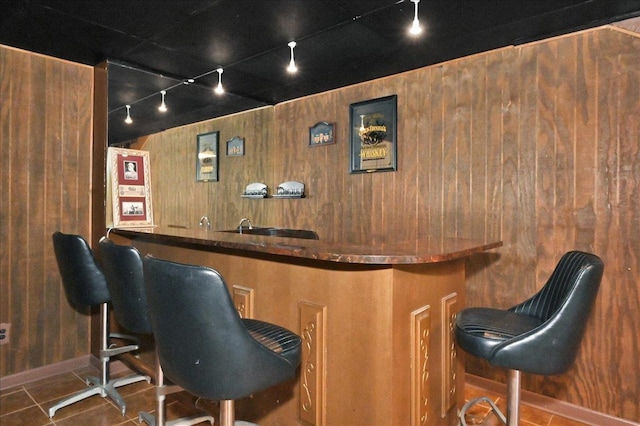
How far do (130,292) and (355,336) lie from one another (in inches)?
48.5

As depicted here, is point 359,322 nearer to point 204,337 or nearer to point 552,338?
point 204,337

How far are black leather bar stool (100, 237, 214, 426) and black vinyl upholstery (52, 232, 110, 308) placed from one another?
465 mm

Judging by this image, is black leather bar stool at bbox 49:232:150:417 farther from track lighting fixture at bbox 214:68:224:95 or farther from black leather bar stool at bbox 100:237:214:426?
track lighting fixture at bbox 214:68:224:95

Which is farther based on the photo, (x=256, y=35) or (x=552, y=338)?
(x=256, y=35)

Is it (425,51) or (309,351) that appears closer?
(309,351)

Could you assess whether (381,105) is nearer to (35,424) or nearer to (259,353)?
(259,353)

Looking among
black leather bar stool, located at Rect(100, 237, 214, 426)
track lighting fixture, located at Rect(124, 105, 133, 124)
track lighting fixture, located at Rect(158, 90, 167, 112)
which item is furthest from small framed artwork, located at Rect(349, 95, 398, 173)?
black leather bar stool, located at Rect(100, 237, 214, 426)

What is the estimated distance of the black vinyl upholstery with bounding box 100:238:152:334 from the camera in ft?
6.95

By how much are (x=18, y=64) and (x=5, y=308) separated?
1868 mm

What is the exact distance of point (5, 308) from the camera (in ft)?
9.95

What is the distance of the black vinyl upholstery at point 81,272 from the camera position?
→ 2.63 meters

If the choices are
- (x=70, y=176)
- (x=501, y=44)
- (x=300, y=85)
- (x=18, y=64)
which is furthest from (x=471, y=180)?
(x=18, y=64)

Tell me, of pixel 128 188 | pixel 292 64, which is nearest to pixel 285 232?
pixel 128 188

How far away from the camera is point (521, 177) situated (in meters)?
2.88
